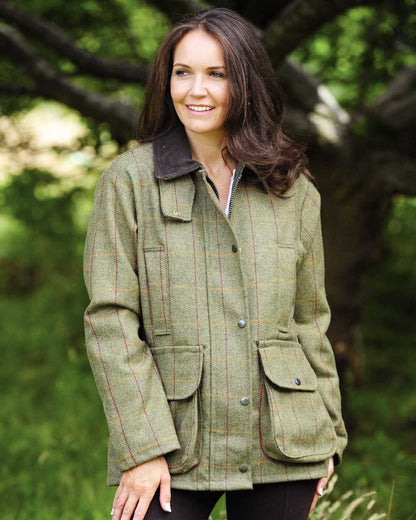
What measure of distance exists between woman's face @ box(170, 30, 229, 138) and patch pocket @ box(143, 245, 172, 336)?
0.37 meters

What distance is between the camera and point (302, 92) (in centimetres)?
394

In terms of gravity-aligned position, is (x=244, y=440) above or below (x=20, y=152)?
below

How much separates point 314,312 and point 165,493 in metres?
0.69

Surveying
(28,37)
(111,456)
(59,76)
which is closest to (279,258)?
(111,456)

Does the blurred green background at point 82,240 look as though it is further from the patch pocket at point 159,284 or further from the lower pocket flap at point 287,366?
the patch pocket at point 159,284

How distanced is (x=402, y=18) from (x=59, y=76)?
6.17ft

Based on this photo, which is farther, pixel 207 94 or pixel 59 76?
pixel 59 76

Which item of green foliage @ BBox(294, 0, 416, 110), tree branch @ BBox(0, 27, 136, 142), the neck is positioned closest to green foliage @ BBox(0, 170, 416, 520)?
tree branch @ BBox(0, 27, 136, 142)

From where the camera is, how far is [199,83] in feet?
6.20

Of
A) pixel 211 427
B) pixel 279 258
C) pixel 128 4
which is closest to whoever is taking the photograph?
pixel 211 427

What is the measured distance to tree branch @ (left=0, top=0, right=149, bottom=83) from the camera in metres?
3.54

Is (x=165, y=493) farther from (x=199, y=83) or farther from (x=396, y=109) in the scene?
(x=396, y=109)

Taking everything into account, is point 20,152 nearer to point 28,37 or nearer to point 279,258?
point 28,37

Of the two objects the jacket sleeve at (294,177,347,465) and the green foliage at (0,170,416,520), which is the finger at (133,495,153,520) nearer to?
the jacket sleeve at (294,177,347,465)
